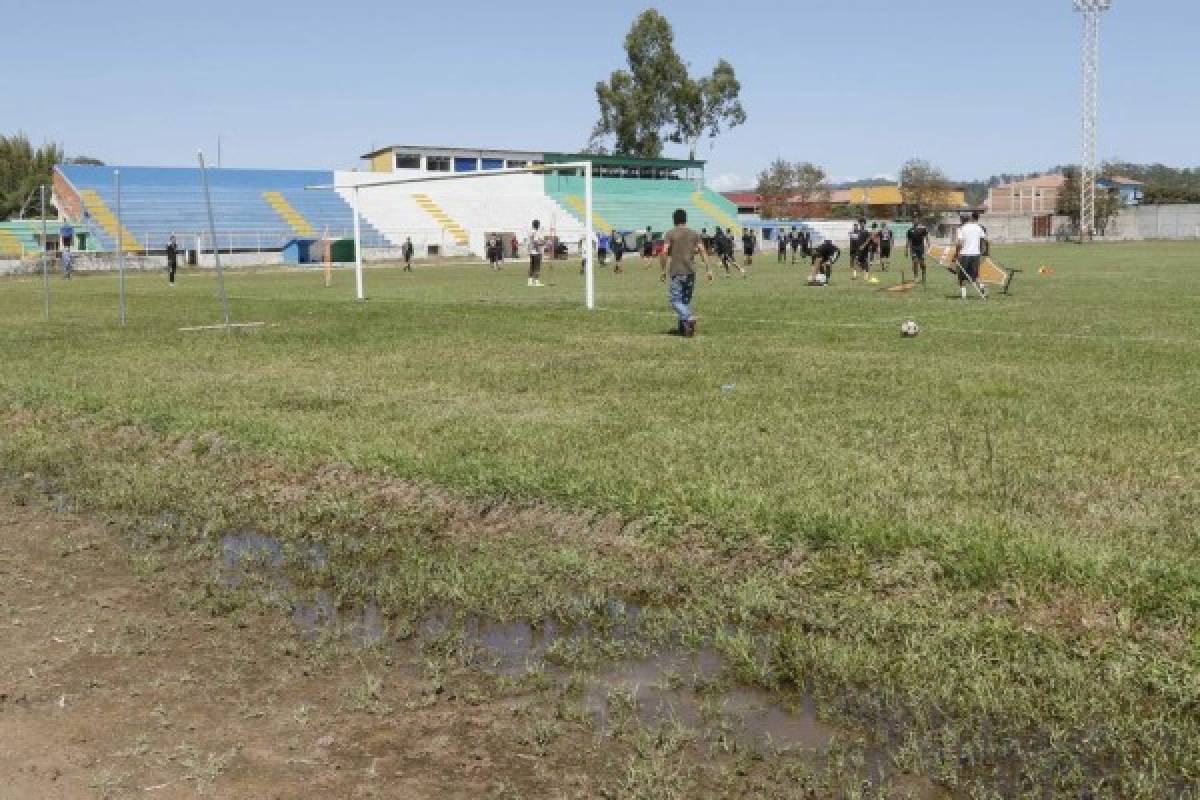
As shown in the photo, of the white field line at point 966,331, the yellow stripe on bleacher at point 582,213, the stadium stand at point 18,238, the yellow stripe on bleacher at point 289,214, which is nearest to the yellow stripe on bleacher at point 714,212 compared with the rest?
the yellow stripe on bleacher at point 582,213

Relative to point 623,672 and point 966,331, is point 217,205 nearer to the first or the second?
point 966,331

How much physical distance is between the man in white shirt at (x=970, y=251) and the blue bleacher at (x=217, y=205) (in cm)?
4467

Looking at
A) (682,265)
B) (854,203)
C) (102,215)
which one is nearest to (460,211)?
(102,215)

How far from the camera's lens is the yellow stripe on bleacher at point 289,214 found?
66.6 m

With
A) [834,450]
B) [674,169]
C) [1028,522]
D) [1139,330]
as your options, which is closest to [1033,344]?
[1139,330]

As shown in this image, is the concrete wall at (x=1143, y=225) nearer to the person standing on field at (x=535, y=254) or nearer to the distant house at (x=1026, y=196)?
the distant house at (x=1026, y=196)

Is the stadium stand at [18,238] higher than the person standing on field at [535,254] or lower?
higher

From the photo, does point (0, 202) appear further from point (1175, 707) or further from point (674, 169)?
point (1175, 707)

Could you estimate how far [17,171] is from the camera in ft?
295

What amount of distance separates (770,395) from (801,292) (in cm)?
1839

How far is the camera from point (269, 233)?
6250cm

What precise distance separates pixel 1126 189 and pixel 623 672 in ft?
544

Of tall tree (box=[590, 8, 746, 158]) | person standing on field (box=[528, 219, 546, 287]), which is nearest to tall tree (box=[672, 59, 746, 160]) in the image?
tall tree (box=[590, 8, 746, 158])

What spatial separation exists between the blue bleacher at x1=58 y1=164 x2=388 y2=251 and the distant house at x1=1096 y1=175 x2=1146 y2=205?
78604 millimetres
